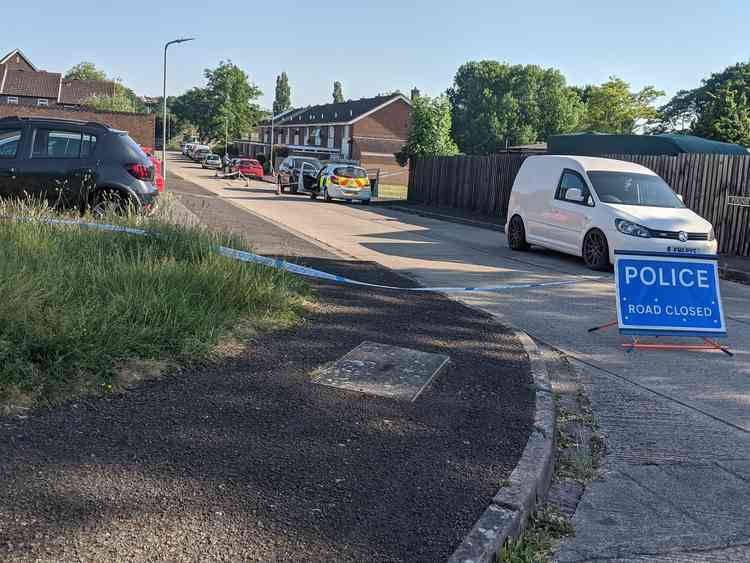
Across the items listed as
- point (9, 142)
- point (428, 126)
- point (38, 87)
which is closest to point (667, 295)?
point (9, 142)

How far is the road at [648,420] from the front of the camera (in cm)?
357

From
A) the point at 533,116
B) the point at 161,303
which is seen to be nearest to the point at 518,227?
the point at 161,303

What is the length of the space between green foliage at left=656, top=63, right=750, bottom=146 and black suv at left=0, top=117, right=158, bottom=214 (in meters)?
45.2

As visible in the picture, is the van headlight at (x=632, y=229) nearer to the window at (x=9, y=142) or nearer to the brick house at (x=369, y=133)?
the window at (x=9, y=142)

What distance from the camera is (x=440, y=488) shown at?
3654mm

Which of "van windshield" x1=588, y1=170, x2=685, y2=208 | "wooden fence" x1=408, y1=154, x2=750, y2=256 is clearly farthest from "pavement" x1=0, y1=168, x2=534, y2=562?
"wooden fence" x1=408, y1=154, x2=750, y2=256

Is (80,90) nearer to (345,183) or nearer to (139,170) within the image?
(345,183)

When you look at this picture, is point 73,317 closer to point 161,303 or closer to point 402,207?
point 161,303

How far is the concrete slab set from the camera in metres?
5.07


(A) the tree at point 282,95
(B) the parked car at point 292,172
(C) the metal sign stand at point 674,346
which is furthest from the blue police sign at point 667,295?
(A) the tree at point 282,95

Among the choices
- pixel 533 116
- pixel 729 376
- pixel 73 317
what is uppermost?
pixel 533 116

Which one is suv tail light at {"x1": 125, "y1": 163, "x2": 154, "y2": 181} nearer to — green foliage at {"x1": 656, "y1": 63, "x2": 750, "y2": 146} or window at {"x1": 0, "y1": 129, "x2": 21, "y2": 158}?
window at {"x1": 0, "y1": 129, "x2": 21, "y2": 158}

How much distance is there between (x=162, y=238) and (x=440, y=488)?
188 inches

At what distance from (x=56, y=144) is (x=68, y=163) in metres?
0.38
